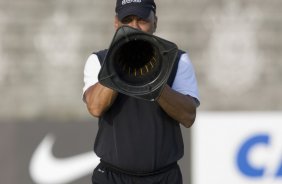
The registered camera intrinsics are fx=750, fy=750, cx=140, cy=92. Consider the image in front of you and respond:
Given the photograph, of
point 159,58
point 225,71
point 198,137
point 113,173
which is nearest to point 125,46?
point 159,58

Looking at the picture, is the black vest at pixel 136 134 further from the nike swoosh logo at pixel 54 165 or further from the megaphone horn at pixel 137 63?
the nike swoosh logo at pixel 54 165

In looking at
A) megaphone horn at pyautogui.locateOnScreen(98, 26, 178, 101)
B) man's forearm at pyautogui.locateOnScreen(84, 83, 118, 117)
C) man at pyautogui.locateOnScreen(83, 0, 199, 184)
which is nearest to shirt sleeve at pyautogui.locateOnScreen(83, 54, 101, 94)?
man at pyautogui.locateOnScreen(83, 0, 199, 184)

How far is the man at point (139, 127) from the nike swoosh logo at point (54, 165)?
96.8 inches

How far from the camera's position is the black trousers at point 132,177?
3.02 metres

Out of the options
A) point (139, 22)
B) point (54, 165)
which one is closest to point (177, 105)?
point (139, 22)

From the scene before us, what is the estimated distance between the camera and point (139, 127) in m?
2.99

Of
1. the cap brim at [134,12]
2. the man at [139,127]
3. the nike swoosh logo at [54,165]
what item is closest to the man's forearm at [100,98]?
the man at [139,127]

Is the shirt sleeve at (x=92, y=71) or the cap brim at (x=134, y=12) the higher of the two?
the cap brim at (x=134, y=12)

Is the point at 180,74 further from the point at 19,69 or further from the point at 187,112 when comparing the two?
the point at 19,69

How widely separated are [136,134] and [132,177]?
0.58 feet

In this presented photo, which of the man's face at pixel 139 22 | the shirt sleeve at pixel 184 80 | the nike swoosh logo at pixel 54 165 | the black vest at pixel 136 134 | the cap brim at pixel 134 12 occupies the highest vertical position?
the cap brim at pixel 134 12

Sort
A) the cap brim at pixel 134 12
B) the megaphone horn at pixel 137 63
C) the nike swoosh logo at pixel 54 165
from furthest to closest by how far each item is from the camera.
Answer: the nike swoosh logo at pixel 54 165, the cap brim at pixel 134 12, the megaphone horn at pixel 137 63

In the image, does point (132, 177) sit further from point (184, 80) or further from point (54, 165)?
point (54, 165)

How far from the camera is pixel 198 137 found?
18.0 feet
